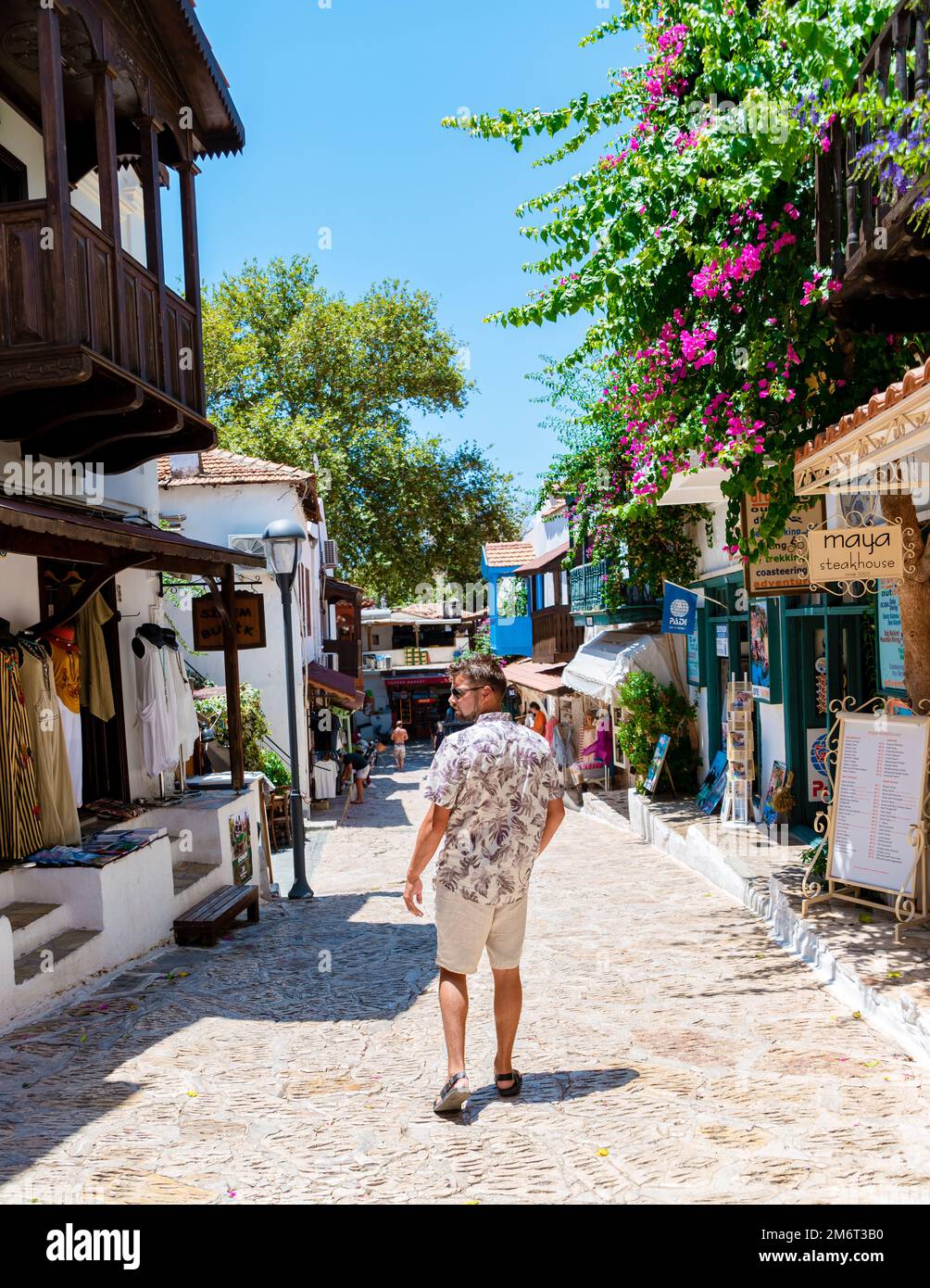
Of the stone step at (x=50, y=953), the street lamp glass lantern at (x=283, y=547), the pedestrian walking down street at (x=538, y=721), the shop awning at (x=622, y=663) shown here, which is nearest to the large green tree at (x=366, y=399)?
the pedestrian walking down street at (x=538, y=721)

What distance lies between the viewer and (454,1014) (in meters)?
4.60

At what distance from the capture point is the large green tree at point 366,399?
109ft

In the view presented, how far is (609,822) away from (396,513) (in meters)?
18.2

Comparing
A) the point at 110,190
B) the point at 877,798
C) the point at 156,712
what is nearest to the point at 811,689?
the point at 877,798

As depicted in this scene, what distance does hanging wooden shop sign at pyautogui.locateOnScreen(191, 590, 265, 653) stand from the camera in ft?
38.8

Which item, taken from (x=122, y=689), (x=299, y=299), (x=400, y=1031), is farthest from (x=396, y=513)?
(x=400, y=1031)

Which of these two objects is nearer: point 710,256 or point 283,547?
point 710,256

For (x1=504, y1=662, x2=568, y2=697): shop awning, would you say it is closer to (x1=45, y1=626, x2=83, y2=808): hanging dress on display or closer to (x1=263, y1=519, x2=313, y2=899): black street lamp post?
(x1=263, y1=519, x2=313, y2=899): black street lamp post

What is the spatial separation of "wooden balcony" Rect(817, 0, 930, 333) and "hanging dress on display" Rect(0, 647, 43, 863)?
614cm

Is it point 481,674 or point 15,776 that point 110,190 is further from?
point 481,674

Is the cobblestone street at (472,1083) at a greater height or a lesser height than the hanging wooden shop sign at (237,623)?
lesser

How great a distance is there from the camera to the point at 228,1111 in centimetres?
467

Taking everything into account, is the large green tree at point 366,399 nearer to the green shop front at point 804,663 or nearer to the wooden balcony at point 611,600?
the wooden balcony at point 611,600

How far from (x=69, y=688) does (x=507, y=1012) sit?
18.1 feet
